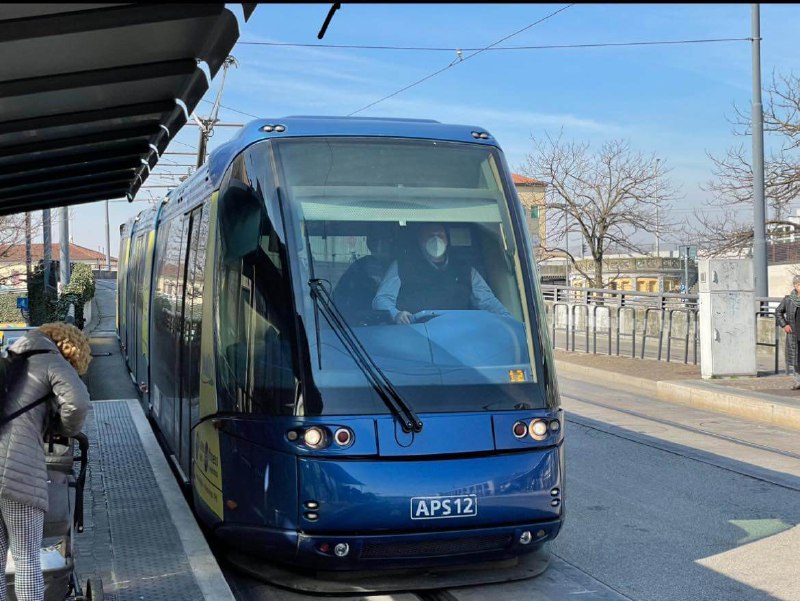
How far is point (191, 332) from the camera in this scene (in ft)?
23.7

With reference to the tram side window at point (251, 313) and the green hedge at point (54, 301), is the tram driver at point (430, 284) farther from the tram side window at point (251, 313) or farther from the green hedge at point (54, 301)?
the green hedge at point (54, 301)

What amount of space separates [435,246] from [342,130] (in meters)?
0.98

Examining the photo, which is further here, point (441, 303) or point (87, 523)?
point (87, 523)

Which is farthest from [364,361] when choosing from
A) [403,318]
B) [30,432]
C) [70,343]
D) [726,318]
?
[726,318]

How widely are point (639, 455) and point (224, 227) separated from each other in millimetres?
5894

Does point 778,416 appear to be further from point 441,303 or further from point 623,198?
point 623,198

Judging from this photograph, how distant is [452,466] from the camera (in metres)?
5.38

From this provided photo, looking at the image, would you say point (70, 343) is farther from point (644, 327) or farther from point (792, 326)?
point (644, 327)

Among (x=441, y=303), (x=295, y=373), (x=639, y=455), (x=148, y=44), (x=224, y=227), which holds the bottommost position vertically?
(x=639, y=455)

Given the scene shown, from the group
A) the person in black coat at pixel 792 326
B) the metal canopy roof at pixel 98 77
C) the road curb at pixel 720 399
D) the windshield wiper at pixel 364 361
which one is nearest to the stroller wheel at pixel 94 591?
the windshield wiper at pixel 364 361

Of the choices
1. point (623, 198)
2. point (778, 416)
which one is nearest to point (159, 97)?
point (778, 416)

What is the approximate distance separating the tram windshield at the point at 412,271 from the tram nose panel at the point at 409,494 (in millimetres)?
337

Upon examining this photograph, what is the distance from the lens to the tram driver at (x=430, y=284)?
5.82 m

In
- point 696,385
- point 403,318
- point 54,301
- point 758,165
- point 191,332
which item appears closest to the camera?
point 403,318
